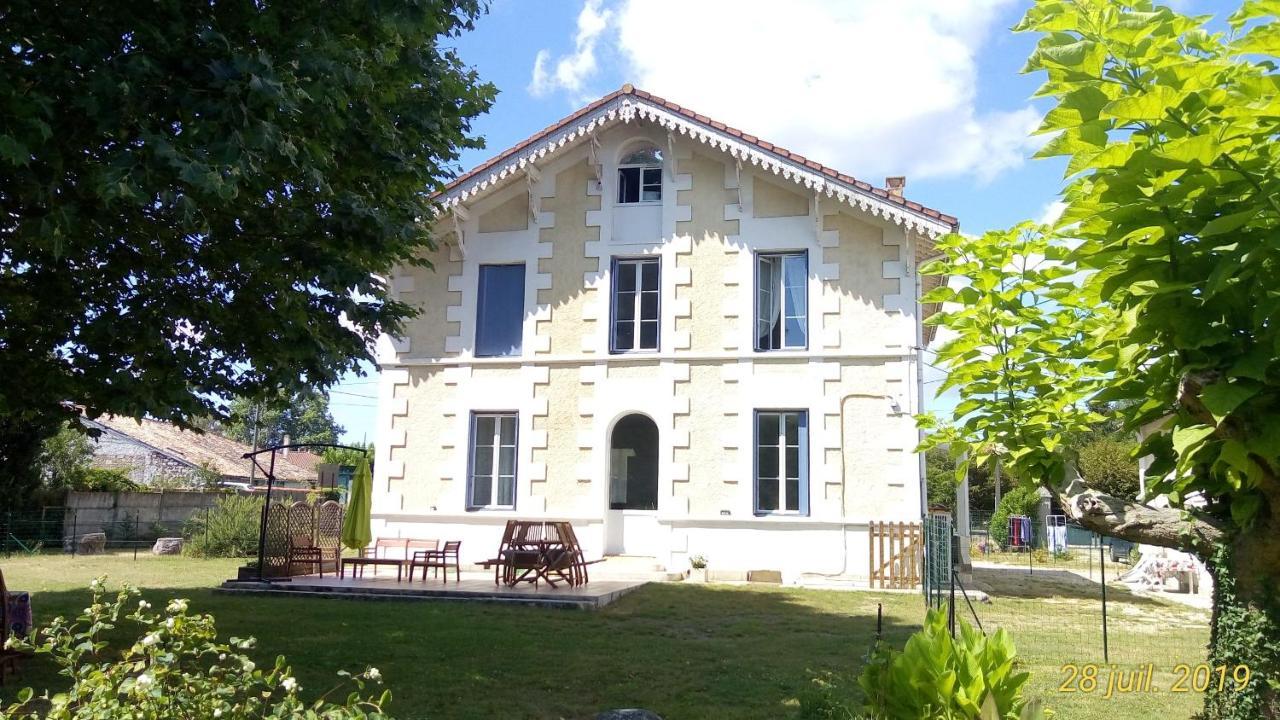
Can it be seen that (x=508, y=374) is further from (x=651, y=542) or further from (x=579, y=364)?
(x=651, y=542)

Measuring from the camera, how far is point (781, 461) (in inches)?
653

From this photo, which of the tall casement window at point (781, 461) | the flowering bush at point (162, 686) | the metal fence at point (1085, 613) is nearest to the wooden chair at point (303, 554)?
the tall casement window at point (781, 461)

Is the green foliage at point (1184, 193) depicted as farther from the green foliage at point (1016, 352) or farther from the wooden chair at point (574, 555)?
the wooden chair at point (574, 555)

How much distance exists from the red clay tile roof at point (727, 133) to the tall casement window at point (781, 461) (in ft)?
14.0

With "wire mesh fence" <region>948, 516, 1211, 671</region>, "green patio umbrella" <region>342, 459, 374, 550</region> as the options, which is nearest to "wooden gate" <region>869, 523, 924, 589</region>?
"wire mesh fence" <region>948, 516, 1211, 671</region>

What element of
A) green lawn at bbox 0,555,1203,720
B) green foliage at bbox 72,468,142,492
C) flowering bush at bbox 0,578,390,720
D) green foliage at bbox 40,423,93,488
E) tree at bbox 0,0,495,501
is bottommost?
green lawn at bbox 0,555,1203,720

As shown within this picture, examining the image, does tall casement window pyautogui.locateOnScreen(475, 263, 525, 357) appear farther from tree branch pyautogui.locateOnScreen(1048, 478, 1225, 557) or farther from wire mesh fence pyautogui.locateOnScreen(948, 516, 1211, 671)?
tree branch pyautogui.locateOnScreen(1048, 478, 1225, 557)

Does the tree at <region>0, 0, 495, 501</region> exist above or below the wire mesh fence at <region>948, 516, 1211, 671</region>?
above

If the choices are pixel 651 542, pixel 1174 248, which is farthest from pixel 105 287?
pixel 651 542

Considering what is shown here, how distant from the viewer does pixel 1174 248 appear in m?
2.63

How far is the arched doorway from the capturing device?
17.4 metres

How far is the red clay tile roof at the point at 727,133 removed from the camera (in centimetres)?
1595

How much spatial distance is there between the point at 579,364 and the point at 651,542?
3.77 metres

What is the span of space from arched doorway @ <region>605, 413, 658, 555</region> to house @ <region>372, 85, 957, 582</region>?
0.10m
